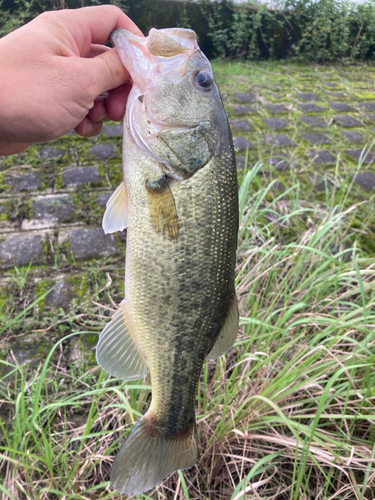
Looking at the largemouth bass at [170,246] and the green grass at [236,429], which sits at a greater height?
the largemouth bass at [170,246]

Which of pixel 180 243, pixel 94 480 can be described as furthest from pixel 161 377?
pixel 94 480

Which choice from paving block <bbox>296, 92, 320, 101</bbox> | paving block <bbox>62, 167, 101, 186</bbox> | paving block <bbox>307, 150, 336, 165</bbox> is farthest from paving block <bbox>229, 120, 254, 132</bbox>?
paving block <bbox>62, 167, 101, 186</bbox>

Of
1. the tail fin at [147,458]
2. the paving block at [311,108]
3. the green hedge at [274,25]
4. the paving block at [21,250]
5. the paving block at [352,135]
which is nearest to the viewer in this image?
the tail fin at [147,458]

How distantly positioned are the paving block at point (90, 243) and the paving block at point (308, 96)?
12.3 ft

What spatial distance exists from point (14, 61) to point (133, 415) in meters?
1.56

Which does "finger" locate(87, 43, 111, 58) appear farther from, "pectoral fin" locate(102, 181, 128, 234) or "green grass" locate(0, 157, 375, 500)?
"green grass" locate(0, 157, 375, 500)

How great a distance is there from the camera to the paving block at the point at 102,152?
361 cm

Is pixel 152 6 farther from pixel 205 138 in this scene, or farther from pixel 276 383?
pixel 276 383

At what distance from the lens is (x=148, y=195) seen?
1279mm

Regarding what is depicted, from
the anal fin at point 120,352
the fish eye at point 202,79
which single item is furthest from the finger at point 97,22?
the anal fin at point 120,352

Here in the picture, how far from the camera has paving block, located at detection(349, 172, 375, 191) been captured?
11.8 feet

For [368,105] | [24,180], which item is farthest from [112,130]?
[368,105]

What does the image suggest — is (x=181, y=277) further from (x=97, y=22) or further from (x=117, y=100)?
(x=97, y=22)

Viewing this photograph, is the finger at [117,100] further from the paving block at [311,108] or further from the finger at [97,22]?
the paving block at [311,108]
